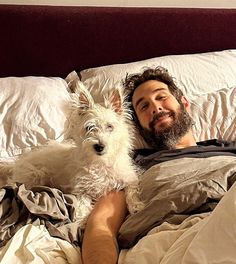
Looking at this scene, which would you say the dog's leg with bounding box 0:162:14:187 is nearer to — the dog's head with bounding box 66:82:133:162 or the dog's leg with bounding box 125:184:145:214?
the dog's head with bounding box 66:82:133:162

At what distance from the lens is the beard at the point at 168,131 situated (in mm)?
2059

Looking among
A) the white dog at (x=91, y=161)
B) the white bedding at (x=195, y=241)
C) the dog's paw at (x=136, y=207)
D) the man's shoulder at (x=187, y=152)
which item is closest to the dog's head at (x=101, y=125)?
the white dog at (x=91, y=161)

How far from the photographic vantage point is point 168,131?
2057 millimetres

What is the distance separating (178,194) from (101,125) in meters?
0.47

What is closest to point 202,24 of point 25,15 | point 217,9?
point 217,9

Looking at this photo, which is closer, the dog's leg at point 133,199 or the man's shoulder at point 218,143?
the dog's leg at point 133,199

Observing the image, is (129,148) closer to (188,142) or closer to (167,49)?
(188,142)

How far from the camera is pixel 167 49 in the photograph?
2650mm

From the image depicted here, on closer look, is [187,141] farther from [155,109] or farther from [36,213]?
[36,213]

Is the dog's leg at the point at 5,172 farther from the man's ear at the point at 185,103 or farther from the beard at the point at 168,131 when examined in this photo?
the man's ear at the point at 185,103

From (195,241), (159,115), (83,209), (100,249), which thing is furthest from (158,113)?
(195,241)

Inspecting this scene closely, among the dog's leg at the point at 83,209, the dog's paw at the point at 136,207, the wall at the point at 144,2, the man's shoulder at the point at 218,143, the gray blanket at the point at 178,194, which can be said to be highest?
the wall at the point at 144,2

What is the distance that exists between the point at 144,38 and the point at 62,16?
50 cm

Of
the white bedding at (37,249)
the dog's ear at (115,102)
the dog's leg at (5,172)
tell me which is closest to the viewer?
the white bedding at (37,249)
